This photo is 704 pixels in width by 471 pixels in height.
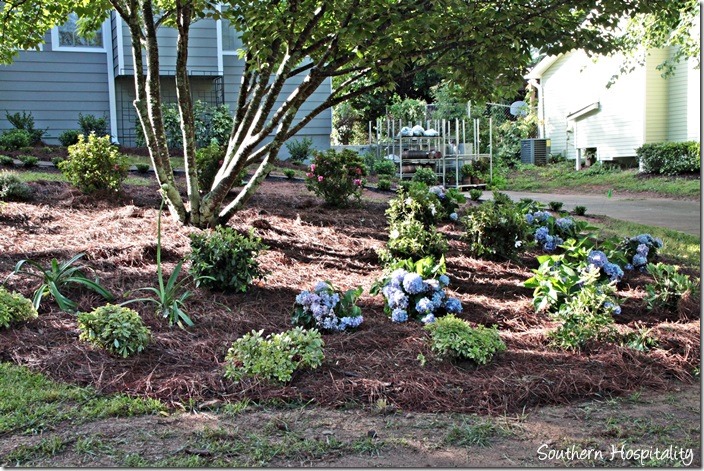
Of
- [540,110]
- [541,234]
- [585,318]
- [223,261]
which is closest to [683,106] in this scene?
[540,110]

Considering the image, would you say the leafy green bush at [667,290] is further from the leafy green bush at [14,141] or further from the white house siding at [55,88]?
the white house siding at [55,88]

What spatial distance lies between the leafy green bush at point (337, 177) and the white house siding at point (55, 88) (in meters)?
10.0

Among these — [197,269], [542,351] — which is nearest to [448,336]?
[542,351]

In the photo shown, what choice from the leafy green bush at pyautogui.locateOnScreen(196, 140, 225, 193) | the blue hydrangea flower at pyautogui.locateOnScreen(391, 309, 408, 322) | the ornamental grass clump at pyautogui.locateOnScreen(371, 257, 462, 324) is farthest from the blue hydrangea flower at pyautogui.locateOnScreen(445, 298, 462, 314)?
the leafy green bush at pyautogui.locateOnScreen(196, 140, 225, 193)

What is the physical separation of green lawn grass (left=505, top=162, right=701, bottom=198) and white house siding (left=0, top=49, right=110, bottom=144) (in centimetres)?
1127

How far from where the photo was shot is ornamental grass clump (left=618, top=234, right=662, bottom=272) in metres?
6.02

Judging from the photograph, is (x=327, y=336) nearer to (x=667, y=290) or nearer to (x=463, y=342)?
(x=463, y=342)

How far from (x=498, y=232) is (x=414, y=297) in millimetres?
1969

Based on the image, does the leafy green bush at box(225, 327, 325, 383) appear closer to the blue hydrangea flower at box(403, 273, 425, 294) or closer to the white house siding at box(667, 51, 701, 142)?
the blue hydrangea flower at box(403, 273, 425, 294)

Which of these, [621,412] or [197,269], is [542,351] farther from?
[197,269]

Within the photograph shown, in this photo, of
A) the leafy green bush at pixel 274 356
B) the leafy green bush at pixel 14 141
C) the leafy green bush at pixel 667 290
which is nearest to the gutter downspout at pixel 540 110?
the leafy green bush at pixel 14 141

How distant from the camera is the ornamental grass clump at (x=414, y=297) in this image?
4.55 m

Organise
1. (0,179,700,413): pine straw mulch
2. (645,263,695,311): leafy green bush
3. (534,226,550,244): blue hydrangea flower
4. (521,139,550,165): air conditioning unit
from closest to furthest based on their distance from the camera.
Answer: (0,179,700,413): pine straw mulch → (645,263,695,311): leafy green bush → (534,226,550,244): blue hydrangea flower → (521,139,550,165): air conditioning unit

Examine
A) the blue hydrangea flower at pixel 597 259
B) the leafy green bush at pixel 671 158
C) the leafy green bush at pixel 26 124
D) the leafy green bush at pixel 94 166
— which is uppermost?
the leafy green bush at pixel 26 124
